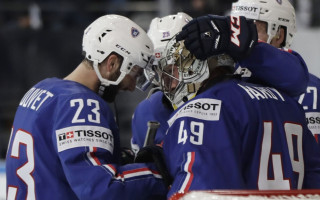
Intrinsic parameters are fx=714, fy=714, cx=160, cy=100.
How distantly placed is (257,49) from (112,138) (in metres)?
0.71

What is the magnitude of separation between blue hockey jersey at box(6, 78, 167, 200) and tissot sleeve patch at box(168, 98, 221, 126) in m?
0.39

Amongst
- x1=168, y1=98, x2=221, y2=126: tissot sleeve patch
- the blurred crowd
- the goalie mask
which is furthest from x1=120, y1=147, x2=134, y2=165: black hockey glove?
the blurred crowd

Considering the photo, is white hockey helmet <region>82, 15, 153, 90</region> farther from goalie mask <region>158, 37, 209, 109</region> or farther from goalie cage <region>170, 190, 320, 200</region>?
goalie cage <region>170, 190, 320, 200</region>

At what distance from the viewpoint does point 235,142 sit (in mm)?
2600

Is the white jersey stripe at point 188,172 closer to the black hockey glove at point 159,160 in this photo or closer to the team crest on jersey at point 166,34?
the black hockey glove at point 159,160

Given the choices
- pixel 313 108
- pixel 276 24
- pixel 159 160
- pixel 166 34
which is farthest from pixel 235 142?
pixel 166 34

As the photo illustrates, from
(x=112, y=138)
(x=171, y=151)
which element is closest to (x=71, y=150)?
(x=112, y=138)

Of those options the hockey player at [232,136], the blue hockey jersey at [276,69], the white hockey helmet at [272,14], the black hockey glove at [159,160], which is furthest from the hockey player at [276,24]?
the black hockey glove at [159,160]

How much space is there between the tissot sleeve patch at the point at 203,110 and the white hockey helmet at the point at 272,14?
47.0 inches

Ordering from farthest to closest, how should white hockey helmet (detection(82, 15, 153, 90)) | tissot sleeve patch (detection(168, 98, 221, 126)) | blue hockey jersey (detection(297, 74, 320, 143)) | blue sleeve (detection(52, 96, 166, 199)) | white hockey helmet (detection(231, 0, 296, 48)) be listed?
white hockey helmet (detection(231, 0, 296, 48)) → blue hockey jersey (detection(297, 74, 320, 143)) → white hockey helmet (detection(82, 15, 153, 90)) → blue sleeve (detection(52, 96, 166, 199)) → tissot sleeve patch (detection(168, 98, 221, 126))

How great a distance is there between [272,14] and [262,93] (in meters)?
1.12

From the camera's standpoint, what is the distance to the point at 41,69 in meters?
6.78

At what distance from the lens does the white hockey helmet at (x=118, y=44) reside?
3236mm

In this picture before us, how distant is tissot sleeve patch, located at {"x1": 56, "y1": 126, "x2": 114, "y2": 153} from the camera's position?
9.50 feet
